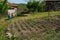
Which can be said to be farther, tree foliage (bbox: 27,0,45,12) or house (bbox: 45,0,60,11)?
tree foliage (bbox: 27,0,45,12)

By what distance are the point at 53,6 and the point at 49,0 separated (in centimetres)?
95

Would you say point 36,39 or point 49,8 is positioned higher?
point 36,39

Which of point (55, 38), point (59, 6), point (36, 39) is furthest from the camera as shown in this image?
point (59, 6)

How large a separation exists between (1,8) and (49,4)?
9.13 metres

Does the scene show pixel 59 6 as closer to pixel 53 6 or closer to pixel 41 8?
pixel 53 6

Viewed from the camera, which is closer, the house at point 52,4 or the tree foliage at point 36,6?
the house at point 52,4

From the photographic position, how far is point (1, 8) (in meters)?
21.3

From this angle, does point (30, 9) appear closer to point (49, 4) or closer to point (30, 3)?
point (30, 3)

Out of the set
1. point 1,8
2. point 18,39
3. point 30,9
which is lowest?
point 30,9

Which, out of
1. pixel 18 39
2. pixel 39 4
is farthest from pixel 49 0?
pixel 18 39

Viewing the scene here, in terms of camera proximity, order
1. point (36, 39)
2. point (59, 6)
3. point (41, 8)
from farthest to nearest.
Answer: point (41, 8) < point (59, 6) < point (36, 39)

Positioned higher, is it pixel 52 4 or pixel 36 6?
pixel 52 4

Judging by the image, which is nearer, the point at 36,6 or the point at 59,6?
the point at 59,6

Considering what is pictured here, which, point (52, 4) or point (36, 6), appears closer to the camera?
point (52, 4)
